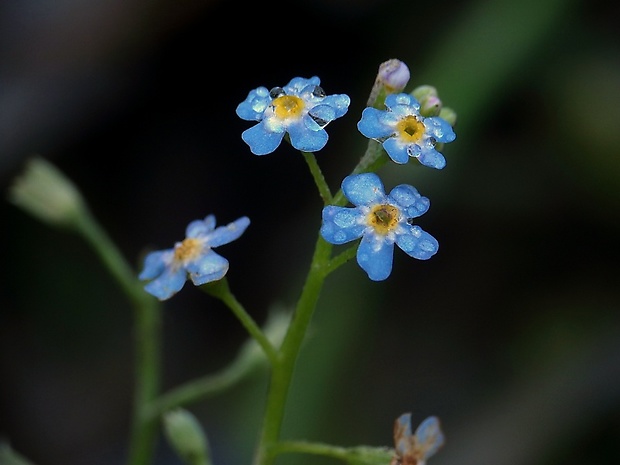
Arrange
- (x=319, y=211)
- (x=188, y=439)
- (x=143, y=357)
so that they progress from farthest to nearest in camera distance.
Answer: (x=319, y=211) < (x=143, y=357) < (x=188, y=439)

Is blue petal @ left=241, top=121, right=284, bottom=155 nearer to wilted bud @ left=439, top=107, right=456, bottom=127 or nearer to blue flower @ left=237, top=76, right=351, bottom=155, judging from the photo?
blue flower @ left=237, top=76, right=351, bottom=155

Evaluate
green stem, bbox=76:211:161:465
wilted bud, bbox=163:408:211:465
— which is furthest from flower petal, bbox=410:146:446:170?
green stem, bbox=76:211:161:465

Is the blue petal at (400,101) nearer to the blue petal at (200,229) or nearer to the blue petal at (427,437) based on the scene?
the blue petal at (200,229)

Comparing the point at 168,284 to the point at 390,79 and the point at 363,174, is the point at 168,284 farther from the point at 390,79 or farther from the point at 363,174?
the point at 390,79

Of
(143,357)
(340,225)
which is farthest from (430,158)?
(143,357)

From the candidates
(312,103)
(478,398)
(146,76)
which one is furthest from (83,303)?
(312,103)

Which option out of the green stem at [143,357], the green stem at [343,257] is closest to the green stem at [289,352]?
the green stem at [343,257]
